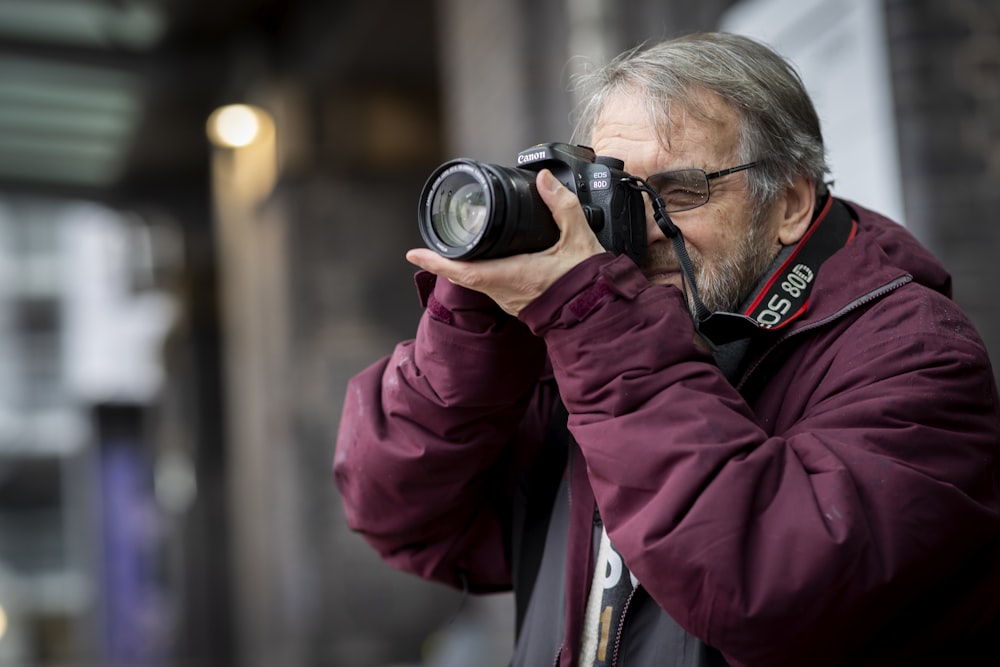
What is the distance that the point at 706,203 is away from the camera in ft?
4.10

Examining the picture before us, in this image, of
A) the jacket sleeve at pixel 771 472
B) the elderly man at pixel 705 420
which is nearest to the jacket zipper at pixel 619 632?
the elderly man at pixel 705 420

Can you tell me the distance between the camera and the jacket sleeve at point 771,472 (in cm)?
96

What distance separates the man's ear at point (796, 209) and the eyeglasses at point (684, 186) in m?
0.08

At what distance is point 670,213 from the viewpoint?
4.09ft

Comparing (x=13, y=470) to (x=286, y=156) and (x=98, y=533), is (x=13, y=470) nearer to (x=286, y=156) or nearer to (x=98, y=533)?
(x=98, y=533)

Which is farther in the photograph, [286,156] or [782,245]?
[286,156]

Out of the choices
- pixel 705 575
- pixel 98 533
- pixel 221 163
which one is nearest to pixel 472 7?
pixel 705 575

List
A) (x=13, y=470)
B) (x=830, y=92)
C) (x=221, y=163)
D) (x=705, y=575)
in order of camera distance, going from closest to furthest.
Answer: (x=705, y=575) < (x=830, y=92) < (x=221, y=163) < (x=13, y=470)

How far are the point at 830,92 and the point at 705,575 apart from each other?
1.52m

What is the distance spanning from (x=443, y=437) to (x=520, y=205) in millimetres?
329

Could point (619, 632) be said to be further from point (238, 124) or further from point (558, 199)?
point (238, 124)

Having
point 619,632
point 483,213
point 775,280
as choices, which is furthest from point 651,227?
point 619,632

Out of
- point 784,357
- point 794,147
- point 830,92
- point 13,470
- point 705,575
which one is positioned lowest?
point 13,470

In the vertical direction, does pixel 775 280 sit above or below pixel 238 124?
below
